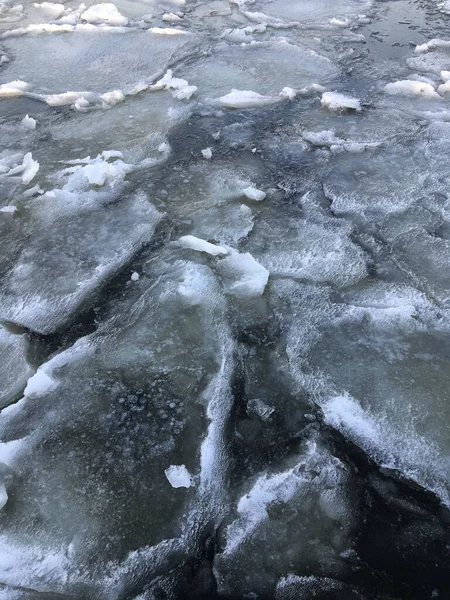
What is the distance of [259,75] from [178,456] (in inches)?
180

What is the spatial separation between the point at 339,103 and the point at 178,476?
3913 mm

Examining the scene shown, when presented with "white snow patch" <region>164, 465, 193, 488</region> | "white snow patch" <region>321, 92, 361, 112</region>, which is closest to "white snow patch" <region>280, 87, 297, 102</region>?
"white snow patch" <region>321, 92, 361, 112</region>

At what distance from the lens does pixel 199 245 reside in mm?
3180

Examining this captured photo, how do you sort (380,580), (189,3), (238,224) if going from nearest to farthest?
(380,580)
(238,224)
(189,3)

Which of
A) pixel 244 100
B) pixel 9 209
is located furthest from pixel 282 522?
pixel 244 100

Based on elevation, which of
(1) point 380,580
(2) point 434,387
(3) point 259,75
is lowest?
(1) point 380,580

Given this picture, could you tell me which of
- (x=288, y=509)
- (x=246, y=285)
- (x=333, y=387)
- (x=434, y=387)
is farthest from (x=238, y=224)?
(x=288, y=509)

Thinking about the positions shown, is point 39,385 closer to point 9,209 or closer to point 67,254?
point 67,254

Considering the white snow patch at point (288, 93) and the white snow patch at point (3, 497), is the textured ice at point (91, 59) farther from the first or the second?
the white snow patch at point (3, 497)

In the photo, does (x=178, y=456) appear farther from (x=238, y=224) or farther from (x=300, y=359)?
(x=238, y=224)

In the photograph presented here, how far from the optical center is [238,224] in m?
3.42

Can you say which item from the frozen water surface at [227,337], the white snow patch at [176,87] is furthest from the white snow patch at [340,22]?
the white snow patch at [176,87]

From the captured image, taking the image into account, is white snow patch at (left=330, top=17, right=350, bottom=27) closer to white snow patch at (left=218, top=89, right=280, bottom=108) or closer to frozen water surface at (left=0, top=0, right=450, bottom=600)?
frozen water surface at (left=0, top=0, right=450, bottom=600)

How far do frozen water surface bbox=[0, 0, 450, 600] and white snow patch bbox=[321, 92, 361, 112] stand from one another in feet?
0.12
